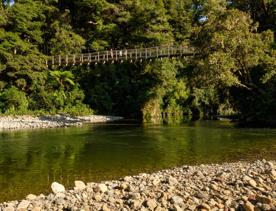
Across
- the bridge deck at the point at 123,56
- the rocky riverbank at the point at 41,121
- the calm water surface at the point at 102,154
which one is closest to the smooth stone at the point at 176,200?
the calm water surface at the point at 102,154

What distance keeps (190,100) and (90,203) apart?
37528mm

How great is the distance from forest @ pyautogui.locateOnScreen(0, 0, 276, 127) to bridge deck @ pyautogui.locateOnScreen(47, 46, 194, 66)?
3.92 ft

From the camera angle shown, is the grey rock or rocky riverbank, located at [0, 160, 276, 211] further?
the grey rock

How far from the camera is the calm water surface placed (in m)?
11.3

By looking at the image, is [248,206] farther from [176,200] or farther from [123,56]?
[123,56]

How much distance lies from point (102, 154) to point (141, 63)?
2656 centimetres

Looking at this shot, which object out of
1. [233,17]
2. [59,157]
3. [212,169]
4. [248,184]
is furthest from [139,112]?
[248,184]

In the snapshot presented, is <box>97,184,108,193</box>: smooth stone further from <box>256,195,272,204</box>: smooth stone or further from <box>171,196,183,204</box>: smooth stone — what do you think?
<box>256,195,272,204</box>: smooth stone

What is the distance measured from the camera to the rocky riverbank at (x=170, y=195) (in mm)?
7312

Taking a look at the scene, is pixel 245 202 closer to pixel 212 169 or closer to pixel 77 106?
pixel 212 169

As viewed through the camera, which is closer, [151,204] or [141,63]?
[151,204]


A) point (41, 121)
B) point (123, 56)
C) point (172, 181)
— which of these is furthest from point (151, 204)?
point (123, 56)

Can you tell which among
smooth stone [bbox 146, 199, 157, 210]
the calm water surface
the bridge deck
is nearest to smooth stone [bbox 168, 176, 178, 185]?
smooth stone [bbox 146, 199, 157, 210]

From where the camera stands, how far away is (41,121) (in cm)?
3067
